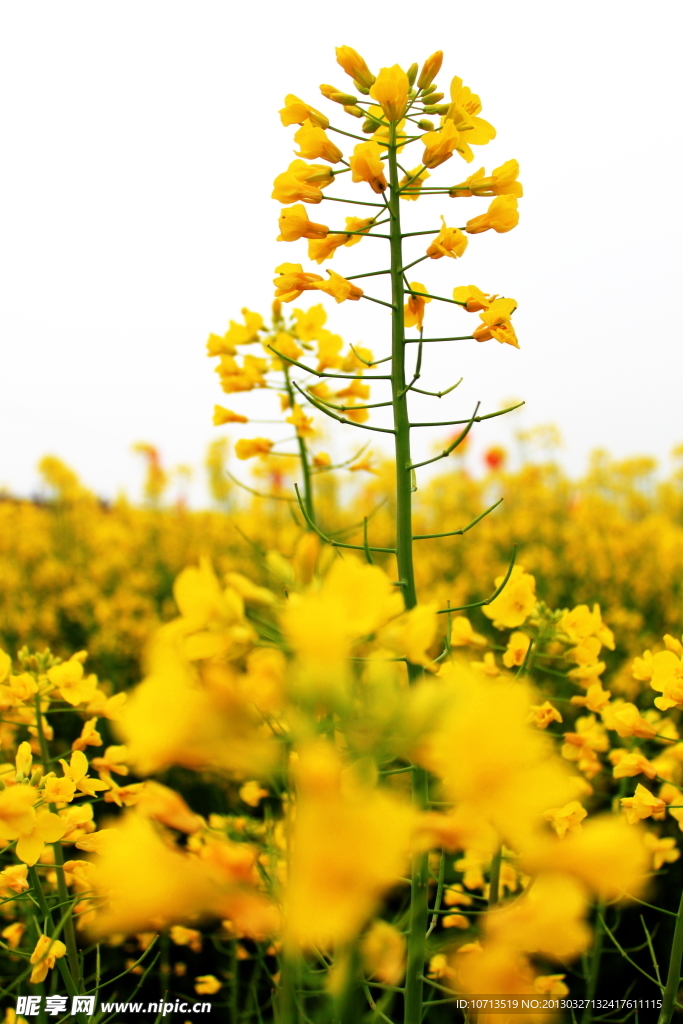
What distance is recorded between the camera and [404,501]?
1.29m

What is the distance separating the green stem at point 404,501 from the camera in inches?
42.5

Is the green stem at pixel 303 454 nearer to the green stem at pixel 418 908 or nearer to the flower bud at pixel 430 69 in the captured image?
the flower bud at pixel 430 69

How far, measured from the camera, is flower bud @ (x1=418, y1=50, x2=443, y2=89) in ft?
Result: 4.72

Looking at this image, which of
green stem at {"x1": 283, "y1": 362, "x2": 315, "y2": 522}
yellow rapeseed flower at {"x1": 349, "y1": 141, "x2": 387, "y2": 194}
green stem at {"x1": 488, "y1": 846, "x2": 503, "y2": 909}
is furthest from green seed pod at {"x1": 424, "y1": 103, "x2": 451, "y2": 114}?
green stem at {"x1": 488, "y1": 846, "x2": 503, "y2": 909}

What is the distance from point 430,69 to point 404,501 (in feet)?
2.99

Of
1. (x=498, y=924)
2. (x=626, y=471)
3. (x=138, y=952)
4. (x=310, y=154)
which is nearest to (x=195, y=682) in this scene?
(x=498, y=924)

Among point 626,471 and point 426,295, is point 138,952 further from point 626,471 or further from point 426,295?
point 626,471

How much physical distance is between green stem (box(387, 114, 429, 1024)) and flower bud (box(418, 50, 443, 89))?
0.18 meters

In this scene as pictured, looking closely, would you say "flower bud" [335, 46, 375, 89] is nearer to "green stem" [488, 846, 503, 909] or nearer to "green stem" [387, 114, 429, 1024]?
"green stem" [387, 114, 429, 1024]

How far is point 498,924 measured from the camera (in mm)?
641

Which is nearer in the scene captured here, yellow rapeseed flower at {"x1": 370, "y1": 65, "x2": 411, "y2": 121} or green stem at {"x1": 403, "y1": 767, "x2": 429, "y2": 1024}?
green stem at {"x1": 403, "y1": 767, "x2": 429, "y2": 1024}

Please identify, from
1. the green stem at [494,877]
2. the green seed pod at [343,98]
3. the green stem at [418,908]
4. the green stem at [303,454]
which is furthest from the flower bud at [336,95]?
the green stem at [494,877]

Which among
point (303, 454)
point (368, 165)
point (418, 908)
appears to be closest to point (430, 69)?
point (368, 165)

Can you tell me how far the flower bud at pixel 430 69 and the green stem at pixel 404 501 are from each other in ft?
0.58
